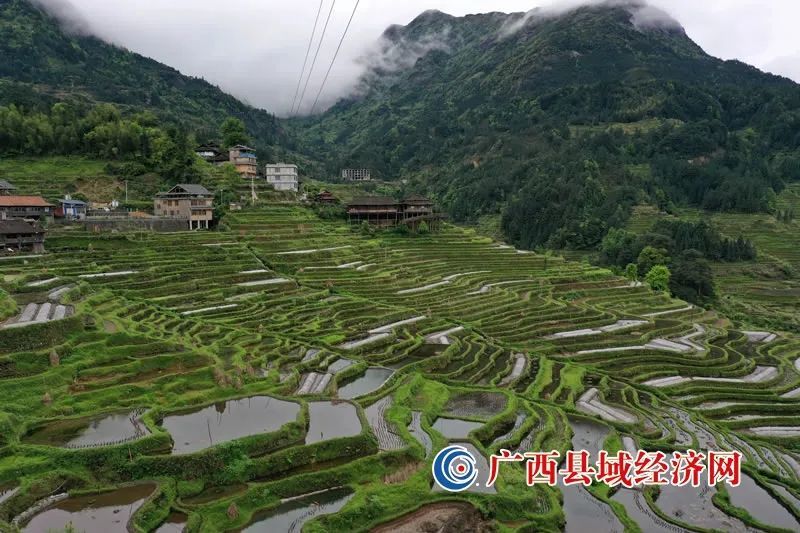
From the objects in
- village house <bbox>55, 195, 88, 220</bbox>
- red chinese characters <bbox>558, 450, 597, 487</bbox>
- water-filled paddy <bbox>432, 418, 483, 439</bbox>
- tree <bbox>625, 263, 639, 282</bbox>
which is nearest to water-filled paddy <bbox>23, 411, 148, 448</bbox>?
water-filled paddy <bbox>432, 418, 483, 439</bbox>

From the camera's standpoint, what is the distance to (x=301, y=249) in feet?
159

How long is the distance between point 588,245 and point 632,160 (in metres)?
41.0

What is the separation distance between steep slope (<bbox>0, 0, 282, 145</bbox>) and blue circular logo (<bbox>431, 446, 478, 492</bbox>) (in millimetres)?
91525

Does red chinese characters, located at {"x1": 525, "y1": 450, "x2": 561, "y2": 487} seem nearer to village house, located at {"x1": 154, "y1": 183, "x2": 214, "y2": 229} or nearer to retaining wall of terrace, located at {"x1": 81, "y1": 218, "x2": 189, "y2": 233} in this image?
retaining wall of terrace, located at {"x1": 81, "y1": 218, "x2": 189, "y2": 233}

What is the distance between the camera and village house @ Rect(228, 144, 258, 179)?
72750mm

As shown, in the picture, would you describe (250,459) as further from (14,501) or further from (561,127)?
(561,127)

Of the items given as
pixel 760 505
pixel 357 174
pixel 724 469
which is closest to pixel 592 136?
pixel 357 174

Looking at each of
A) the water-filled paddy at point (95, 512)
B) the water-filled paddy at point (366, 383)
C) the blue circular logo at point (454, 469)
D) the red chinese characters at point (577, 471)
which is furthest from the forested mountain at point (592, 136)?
the water-filled paddy at point (95, 512)

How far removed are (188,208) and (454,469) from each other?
41376 mm

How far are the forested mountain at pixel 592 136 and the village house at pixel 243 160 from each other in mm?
47811

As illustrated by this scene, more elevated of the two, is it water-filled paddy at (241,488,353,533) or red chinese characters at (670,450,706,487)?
red chinese characters at (670,450,706,487)

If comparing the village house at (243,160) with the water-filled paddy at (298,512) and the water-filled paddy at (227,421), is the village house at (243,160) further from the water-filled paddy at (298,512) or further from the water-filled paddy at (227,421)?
the water-filled paddy at (298,512)

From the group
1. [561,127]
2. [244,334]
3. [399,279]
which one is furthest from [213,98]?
[244,334]

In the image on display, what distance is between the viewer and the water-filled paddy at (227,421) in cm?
1747
